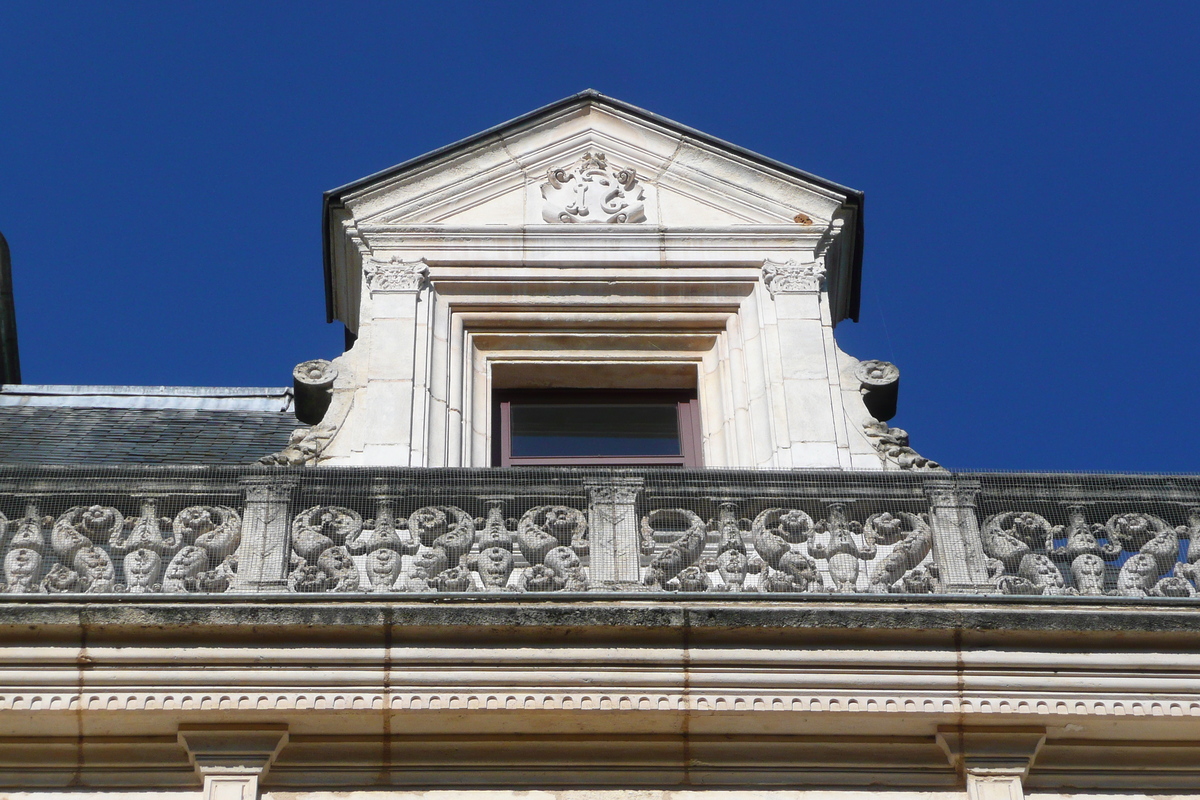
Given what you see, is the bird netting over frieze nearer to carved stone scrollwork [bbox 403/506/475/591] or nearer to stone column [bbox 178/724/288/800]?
carved stone scrollwork [bbox 403/506/475/591]

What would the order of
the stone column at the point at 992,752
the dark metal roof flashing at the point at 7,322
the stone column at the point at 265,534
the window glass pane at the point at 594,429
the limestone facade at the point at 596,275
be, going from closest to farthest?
the stone column at the point at 992,752
the stone column at the point at 265,534
the limestone facade at the point at 596,275
the window glass pane at the point at 594,429
the dark metal roof flashing at the point at 7,322

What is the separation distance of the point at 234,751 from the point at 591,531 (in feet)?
6.28

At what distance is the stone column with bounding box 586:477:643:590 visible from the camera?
866 cm

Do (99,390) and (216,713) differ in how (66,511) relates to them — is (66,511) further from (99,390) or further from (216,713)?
(99,390)

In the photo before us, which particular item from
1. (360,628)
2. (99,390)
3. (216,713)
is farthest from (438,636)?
(99,390)

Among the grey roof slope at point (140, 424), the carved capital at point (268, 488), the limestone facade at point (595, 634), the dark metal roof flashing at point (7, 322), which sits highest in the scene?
the dark metal roof flashing at point (7, 322)

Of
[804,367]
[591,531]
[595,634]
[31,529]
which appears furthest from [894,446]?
[31,529]

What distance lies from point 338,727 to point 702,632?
1643 mm

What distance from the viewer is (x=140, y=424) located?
14000 mm

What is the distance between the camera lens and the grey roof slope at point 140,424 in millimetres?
12844

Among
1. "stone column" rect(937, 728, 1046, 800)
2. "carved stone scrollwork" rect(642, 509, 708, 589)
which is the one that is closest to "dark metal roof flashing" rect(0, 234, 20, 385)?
"carved stone scrollwork" rect(642, 509, 708, 589)

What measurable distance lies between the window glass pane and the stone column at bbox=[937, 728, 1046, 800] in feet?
12.3

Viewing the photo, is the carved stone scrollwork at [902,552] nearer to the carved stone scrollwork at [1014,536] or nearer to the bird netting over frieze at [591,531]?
the bird netting over frieze at [591,531]

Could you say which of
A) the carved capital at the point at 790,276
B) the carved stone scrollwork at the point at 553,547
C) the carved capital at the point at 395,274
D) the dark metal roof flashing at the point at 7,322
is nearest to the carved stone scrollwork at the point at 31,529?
the carved stone scrollwork at the point at 553,547
